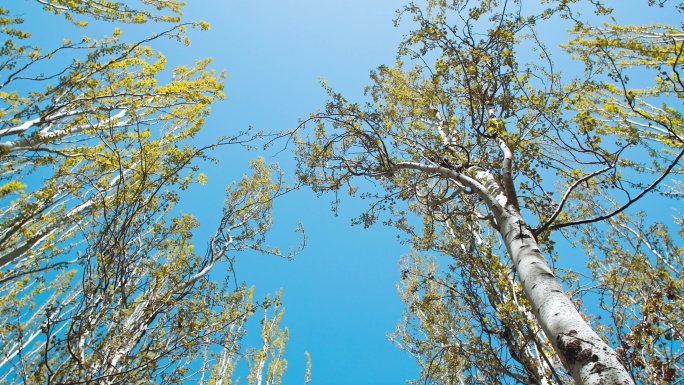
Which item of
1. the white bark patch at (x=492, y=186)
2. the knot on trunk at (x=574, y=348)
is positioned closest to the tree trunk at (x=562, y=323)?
the knot on trunk at (x=574, y=348)

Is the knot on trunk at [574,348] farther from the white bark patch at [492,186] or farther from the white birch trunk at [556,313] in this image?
the white bark patch at [492,186]

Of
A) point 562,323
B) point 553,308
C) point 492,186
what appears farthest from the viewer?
point 492,186

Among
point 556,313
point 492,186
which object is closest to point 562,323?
point 556,313

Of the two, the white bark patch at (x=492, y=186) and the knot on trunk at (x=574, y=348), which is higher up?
the white bark patch at (x=492, y=186)

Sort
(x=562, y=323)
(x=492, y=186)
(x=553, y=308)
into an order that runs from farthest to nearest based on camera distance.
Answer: (x=492, y=186) < (x=553, y=308) < (x=562, y=323)

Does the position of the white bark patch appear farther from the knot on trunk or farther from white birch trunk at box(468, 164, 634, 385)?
the knot on trunk

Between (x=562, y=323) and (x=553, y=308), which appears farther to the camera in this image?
(x=553, y=308)

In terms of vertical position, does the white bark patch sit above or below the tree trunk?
above

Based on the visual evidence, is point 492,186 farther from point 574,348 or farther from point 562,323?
point 574,348

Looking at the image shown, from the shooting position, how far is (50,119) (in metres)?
6.02

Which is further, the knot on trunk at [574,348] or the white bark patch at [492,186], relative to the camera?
the white bark patch at [492,186]

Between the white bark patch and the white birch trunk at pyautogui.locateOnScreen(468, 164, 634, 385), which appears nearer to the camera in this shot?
the white birch trunk at pyautogui.locateOnScreen(468, 164, 634, 385)

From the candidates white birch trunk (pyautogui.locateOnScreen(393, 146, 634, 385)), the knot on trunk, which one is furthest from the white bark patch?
the knot on trunk

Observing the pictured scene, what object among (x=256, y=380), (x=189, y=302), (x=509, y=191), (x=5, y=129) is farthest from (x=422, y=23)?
(x=256, y=380)
